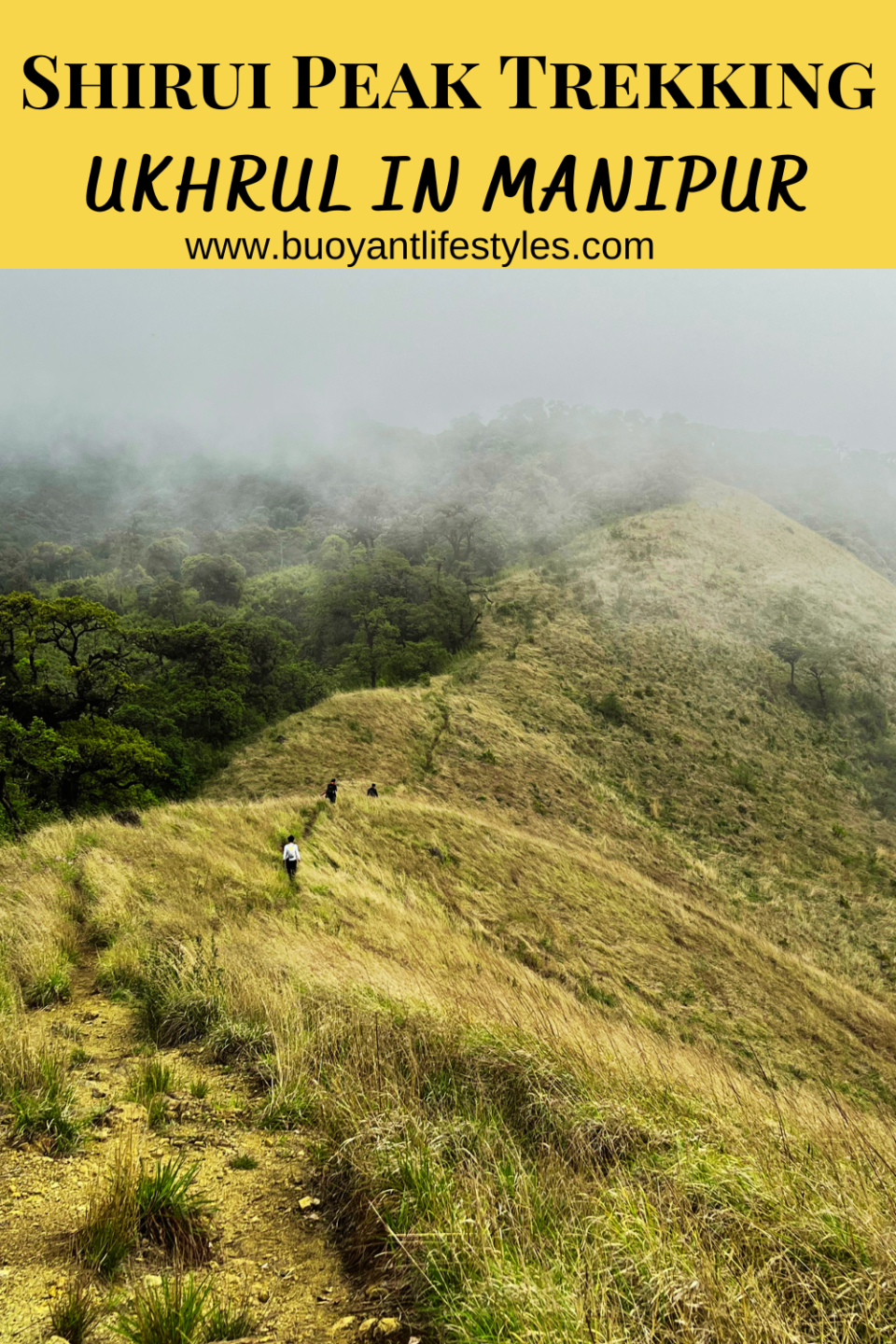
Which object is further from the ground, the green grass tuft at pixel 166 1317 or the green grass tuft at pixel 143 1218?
the green grass tuft at pixel 166 1317

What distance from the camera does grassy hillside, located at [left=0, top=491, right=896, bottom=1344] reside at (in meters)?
2.69

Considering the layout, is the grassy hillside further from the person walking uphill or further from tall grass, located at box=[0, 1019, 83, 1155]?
the person walking uphill

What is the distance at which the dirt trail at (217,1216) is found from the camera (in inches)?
99.5

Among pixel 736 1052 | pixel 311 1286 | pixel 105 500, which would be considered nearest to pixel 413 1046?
pixel 311 1286

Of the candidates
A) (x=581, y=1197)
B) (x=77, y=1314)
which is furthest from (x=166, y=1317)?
(x=581, y=1197)

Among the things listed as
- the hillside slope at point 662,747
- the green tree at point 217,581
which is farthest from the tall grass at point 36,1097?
the green tree at point 217,581

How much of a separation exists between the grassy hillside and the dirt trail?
0.15m

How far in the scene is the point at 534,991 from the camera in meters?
7.48

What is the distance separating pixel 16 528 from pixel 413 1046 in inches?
6763

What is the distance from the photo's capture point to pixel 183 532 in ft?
417

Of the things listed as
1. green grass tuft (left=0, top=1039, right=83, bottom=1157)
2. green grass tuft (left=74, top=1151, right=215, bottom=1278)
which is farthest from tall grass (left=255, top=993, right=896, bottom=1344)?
green grass tuft (left=0, top=1039, right=83, bottom=1157)

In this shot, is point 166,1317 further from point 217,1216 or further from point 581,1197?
point 581,1197

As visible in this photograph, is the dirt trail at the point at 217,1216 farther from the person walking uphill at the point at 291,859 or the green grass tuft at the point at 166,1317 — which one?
the person walking uphill at the point at 291,859

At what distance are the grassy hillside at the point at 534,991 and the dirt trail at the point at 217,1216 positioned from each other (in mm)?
154
